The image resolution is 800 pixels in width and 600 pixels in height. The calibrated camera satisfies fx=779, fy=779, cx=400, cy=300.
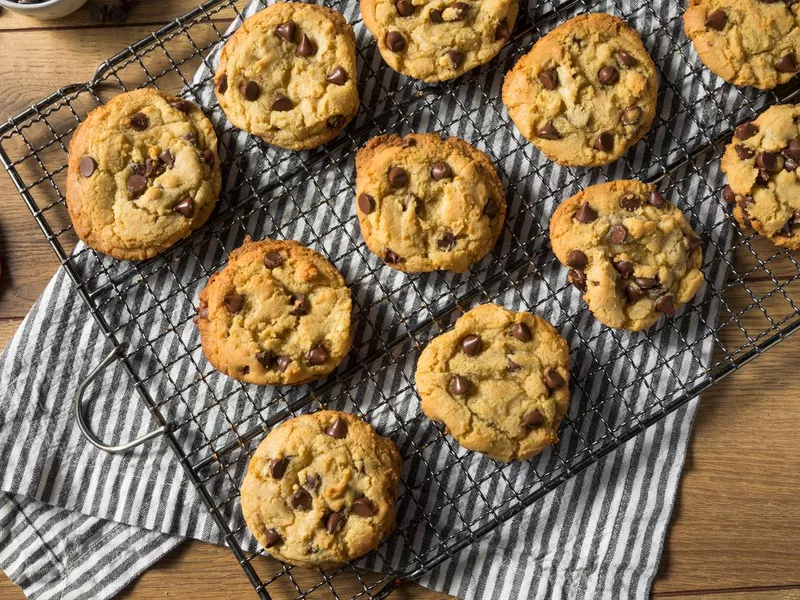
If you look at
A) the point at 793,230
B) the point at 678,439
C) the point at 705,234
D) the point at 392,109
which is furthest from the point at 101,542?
the point at 793,230

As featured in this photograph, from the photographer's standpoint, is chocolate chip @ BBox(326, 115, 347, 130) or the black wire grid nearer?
chocolate chip @ BBox(326, 115, 347, 130)

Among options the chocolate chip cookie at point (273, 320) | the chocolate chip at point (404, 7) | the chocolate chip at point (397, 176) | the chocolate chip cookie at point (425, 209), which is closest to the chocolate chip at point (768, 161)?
the chocolate chip cookie at point (425, 209)

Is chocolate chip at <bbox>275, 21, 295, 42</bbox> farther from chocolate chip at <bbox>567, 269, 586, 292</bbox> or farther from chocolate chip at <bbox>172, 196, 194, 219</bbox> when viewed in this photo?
chocolate chip at <bbox>567, 269, 586, 292</bbox>

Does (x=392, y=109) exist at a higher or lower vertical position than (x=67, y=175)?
lower

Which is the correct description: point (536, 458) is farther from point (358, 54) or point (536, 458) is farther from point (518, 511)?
point (358, 54)

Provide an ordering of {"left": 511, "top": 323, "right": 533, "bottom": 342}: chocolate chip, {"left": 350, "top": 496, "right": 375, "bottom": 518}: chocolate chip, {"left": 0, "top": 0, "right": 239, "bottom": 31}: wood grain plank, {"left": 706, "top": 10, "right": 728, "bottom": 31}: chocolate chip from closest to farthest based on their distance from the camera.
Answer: {"left": 350, "top": 496, "right": 375, "bottom": 518}: chocolate chip
{"left": 511, "top": 323, "right": 533, "bottom": 342}: chocolate chip
{"left": 706, "top": 10, "right": 728, "bottom": 31}: chocolate chip
{"left": 0, "top": 0, "right": 239, "bottom": 31}: wood grain plank

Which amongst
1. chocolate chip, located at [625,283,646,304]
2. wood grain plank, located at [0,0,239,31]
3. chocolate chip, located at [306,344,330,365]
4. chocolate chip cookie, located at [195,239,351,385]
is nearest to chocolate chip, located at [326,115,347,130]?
chocolate chip cookie, located at [195,239,351,385]
